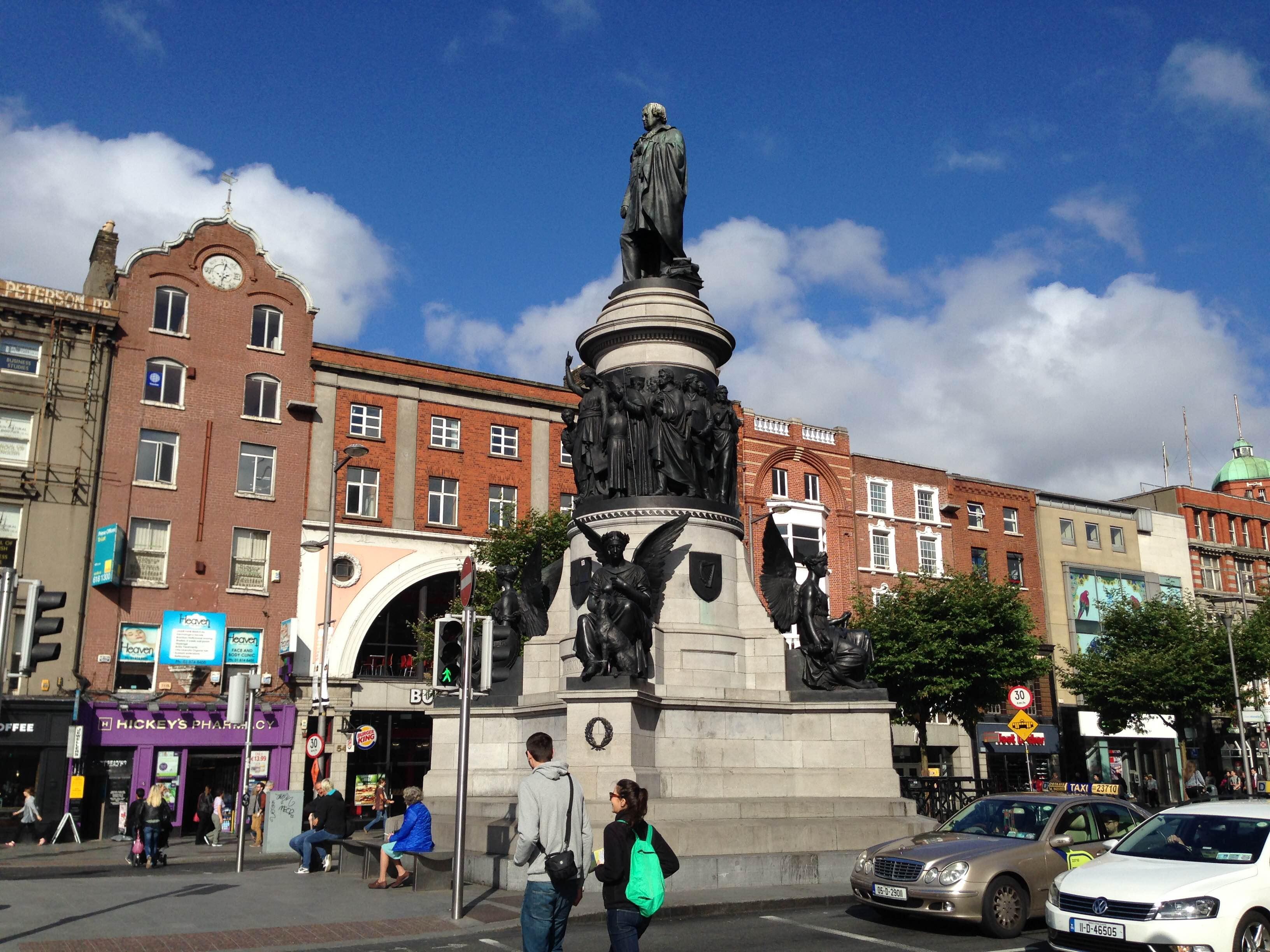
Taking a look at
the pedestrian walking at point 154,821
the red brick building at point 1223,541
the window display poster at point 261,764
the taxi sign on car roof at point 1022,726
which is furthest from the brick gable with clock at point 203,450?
the red brick building at point 1223,541

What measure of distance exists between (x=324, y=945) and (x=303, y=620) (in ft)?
97.7

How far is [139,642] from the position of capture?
36.3 meters

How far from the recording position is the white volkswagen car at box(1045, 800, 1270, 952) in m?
9.02

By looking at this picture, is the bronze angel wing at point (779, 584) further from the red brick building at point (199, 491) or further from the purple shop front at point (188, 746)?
the red brick building at point (199, 491)

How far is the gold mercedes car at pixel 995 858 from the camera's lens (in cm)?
1177

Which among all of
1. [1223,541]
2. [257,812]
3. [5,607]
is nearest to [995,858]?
[5,607]

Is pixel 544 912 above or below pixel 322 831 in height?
above

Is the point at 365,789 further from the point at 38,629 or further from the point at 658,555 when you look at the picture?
the point at 38,629

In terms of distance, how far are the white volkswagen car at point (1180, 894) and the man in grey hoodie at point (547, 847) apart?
4567 mm

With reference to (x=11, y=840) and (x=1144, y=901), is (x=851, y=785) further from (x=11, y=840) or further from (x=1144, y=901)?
(x=11, y=840)

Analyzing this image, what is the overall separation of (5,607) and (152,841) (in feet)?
39.4

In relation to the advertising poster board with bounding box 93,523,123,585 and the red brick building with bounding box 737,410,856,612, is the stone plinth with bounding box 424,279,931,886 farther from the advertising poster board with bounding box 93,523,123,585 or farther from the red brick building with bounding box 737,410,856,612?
the red brick building with bounding box 737,410,856,612

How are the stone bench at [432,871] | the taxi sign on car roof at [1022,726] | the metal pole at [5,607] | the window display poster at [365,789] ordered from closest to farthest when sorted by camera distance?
the metal pole at [5,607]
the stone bench at [432,871]
the taxi sign on car roof at [1022,726]
the window display poster at [365,789]

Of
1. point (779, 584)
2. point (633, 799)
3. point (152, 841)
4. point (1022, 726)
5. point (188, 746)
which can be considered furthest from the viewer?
point (188, 746)
